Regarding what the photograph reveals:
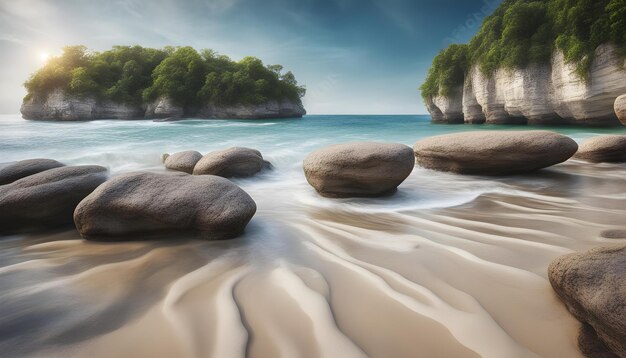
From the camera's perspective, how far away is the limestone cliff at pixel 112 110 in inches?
1489

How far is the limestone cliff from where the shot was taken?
37.8 m

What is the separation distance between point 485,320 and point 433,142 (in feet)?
15.5

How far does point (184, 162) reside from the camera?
634 cm

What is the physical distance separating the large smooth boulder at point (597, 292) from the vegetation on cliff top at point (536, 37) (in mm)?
19295

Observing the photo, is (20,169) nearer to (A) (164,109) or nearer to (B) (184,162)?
(B) (184,162)

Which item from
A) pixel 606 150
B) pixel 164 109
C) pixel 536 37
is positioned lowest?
pixel 606 150

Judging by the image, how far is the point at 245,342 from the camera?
1292mm

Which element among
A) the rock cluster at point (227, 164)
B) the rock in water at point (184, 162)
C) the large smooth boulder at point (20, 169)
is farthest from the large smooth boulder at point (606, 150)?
the large smooth boulder at point (20, 169)

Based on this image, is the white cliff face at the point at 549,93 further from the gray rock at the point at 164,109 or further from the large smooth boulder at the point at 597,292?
the gray rock at the point at 164,109

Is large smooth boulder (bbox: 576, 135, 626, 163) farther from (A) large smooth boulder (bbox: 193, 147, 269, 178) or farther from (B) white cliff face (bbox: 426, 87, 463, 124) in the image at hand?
(B) white cliff face (bbox: 426, 87, 463, 124)

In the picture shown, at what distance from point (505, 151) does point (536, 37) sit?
20.8 m

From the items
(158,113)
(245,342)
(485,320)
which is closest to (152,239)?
(245,342)

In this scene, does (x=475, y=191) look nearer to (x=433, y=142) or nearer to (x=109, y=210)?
(x=433, y=142)

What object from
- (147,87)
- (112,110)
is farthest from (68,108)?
(147,87)
